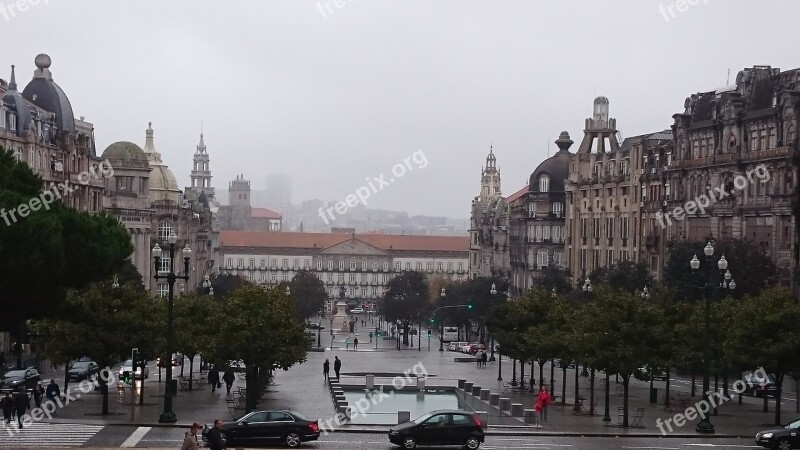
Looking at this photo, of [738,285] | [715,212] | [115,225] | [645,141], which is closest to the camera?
[115,225]

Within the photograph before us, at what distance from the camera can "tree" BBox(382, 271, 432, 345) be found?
593ft

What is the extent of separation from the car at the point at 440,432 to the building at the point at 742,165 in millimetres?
48986

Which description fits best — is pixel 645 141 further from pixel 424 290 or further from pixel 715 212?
pixel 424 290

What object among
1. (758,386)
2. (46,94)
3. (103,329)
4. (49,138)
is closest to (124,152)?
(46,94)

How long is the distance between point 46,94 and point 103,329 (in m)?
57.8

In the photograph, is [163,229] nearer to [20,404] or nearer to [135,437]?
[20,404]

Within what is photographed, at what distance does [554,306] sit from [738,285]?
17.8 m

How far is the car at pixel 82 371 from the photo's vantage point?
260 ft

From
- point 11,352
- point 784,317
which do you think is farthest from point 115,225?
point 11,352

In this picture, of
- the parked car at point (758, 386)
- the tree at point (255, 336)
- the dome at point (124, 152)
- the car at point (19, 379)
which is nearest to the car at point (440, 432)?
the tree at point (255, 336)

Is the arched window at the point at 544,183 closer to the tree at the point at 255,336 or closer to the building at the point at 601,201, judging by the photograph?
the building at the point at 601,201

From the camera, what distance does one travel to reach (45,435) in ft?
164

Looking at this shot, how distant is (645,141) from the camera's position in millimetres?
126188

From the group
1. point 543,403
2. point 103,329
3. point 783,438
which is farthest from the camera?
point 543,403
